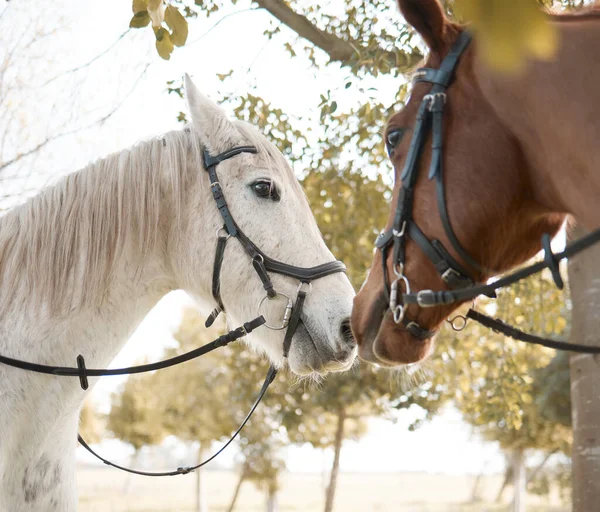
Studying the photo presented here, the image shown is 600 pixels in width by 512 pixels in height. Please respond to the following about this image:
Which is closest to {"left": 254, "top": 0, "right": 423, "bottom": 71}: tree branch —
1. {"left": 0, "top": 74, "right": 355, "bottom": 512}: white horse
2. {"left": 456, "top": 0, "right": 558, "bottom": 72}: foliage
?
{"left": 0, "top": 74, "right": 355, "bottom": 512}: white horse

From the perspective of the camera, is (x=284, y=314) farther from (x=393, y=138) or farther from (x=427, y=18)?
(x=427, y=18)

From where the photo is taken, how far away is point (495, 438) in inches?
957

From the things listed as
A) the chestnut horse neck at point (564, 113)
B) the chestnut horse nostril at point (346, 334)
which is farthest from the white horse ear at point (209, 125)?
the chestnut horse neck at point (564, 113)

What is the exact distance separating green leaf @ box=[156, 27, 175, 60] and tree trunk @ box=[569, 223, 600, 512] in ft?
11.4

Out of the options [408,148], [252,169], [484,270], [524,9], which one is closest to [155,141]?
[252,169]

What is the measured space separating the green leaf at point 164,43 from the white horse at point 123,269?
0.19m

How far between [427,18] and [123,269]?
1770 mm

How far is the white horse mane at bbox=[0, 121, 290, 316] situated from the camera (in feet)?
9.55

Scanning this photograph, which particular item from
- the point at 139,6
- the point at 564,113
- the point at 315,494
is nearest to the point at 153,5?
the point at 139,6

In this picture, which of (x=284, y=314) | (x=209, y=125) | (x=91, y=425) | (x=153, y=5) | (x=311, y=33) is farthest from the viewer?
(x=91, y=425)

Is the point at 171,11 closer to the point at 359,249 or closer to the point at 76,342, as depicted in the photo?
the point at 76,342

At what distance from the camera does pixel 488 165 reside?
72.2 inches

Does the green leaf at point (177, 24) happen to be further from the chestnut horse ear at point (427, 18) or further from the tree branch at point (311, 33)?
the tree branch at point (311, 33)

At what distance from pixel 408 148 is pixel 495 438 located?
24.5m
